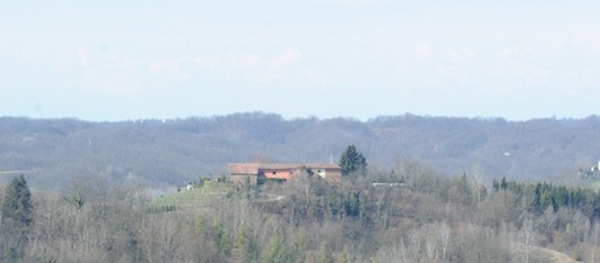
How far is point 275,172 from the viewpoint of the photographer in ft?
194

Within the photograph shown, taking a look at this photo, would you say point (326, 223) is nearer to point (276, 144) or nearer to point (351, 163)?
point (351, 163)

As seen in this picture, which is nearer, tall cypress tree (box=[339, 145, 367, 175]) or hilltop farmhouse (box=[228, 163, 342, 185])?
hilltop farmhouse (box=[228, 163, 342, 185])

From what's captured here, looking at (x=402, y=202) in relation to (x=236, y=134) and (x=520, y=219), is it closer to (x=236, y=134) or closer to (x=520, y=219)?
(x=520, y=219)

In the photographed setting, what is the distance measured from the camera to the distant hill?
117000mm

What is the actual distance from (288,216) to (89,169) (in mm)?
54638

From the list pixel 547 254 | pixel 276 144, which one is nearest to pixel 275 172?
pixel 547 254

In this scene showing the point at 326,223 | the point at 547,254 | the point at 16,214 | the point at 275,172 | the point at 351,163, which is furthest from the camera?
the point at 275,172

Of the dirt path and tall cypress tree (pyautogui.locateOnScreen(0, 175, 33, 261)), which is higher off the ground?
tall cypress tree (pyautogui.locateOnScreen(0, 175, 33, 261))

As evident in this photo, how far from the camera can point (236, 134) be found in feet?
548

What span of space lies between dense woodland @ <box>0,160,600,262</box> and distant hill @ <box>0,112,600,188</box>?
48.1 meters

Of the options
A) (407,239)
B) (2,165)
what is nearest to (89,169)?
(2,165)

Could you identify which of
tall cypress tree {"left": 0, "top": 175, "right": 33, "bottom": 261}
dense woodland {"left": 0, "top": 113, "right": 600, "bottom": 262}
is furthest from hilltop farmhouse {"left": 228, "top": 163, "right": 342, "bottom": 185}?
tall cypress tree {"left": 0, "top": 175, "right": 33, "bottom": 261}

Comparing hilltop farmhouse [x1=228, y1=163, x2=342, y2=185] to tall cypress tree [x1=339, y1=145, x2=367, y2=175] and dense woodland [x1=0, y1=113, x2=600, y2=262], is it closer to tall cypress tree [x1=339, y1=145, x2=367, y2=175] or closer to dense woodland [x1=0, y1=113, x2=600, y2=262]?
tall cypress tree [x1=339, y1=145, x2=367, y2=175]

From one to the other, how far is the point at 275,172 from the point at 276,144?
346ft
